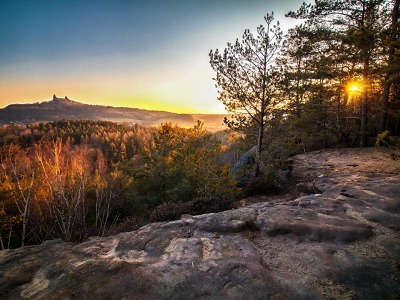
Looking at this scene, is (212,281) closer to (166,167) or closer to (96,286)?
(96,286)

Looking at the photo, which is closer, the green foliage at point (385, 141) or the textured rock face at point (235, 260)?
the textured rock face at point (235, 260)

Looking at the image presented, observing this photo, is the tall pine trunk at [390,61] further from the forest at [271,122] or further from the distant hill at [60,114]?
the distant hill at [60,114]

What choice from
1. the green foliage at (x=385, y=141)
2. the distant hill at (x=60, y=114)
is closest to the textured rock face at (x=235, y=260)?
the green foliage at (x=385, y=141)

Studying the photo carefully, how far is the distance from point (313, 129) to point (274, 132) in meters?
7.23

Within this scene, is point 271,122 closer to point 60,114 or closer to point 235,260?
point 235,260

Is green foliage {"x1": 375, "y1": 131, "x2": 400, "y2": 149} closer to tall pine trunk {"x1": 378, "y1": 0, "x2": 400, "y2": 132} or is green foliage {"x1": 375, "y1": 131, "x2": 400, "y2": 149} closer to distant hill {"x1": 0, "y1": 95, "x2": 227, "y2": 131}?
tall pine trunk {"x1": 378, "y1": 0, "x2": 400, "y2": 132}

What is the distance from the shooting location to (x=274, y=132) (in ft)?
35.5

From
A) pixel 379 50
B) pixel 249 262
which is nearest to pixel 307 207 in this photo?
pixel 249 262

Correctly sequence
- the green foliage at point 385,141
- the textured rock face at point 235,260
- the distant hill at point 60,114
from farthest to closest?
the distant hill at point 60,114 < the green foliage at point 385,141 < the textured rock face at point 235,260

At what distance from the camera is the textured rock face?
2209mm

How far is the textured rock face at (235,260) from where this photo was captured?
2.21 metres

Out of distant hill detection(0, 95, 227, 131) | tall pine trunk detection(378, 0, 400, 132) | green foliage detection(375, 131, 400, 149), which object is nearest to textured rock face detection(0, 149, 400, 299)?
green foliage detection(375, 131, 400, 149)

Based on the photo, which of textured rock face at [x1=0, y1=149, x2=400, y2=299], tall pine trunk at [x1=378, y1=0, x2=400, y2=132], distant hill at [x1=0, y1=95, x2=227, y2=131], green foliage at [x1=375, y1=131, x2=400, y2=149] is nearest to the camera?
textured rock face at [x1=0, y1=149, x2=400, y2=299]

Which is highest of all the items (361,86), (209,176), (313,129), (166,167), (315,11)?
(315,11)
